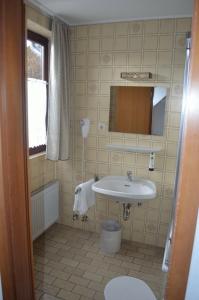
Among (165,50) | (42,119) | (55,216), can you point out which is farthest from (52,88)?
(55,216)

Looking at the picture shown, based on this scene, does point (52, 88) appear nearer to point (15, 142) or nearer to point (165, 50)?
point (165, 50)

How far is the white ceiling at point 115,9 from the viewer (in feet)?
6.56

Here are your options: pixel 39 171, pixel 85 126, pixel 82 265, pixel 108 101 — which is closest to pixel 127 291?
pixel 82 265

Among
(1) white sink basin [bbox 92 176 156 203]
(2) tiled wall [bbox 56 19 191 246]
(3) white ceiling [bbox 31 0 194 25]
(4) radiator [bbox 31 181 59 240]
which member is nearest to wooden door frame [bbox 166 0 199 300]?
(1) white sink basin [bbox 92 176 156 203]

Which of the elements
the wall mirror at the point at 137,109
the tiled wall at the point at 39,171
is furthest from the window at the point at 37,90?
the wall mirror at the point at 137,109

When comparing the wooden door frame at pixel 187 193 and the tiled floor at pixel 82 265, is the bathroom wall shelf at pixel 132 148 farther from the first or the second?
the wooden door frame at pixel 187 193

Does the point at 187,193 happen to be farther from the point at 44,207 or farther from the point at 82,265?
the point at 44,207

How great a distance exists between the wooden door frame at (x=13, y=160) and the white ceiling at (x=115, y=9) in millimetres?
1555

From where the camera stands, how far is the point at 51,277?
218cm

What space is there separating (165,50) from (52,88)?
1.22 metres

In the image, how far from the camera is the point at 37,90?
2586mm

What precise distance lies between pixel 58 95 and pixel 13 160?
71.6 inches

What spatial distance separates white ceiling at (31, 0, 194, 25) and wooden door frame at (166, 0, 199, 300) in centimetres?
172

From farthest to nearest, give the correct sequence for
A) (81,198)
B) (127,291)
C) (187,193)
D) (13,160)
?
(81,198)
(127,291)
(13,160)
(187,193)
